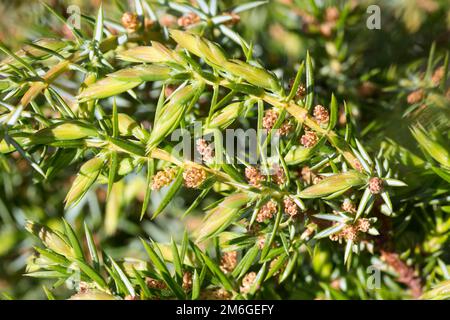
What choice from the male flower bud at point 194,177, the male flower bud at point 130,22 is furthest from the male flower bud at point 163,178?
the male flower bud at point 130,22

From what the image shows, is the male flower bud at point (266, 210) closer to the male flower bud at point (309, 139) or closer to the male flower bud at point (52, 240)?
the male flower bud at point (309, 139)

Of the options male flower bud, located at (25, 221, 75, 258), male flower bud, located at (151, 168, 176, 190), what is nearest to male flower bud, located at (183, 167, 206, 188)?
male flower bud, located at (151, 168, 176, 190)

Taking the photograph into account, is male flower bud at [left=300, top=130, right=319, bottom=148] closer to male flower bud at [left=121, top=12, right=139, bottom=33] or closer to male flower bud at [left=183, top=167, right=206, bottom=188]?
male flower bud at [left=183, top=167, right=206, bottom=188]

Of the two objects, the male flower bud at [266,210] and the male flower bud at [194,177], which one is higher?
the male flower bud at [194,177]

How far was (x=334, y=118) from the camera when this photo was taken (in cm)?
47

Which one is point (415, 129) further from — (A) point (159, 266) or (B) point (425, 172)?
(A) point (159, 266)

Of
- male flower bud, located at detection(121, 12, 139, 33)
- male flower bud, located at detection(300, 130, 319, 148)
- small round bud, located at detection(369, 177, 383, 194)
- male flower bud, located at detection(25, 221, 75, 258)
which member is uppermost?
male flower bud, located at detection(121, 12, 139, 33)

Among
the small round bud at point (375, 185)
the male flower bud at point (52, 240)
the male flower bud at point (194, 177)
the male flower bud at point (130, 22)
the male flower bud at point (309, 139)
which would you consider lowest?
the male flower bud at point (52, 240)

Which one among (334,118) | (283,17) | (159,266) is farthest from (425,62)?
(159,266)

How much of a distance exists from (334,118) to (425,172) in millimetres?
129

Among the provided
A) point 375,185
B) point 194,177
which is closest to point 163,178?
point 194,177

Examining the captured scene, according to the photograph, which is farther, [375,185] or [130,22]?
[130,22]

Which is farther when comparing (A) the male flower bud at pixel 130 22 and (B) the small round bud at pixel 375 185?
(A) the male flower bud at pixel 130 22

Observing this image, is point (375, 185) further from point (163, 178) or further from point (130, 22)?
point (130, 22)
